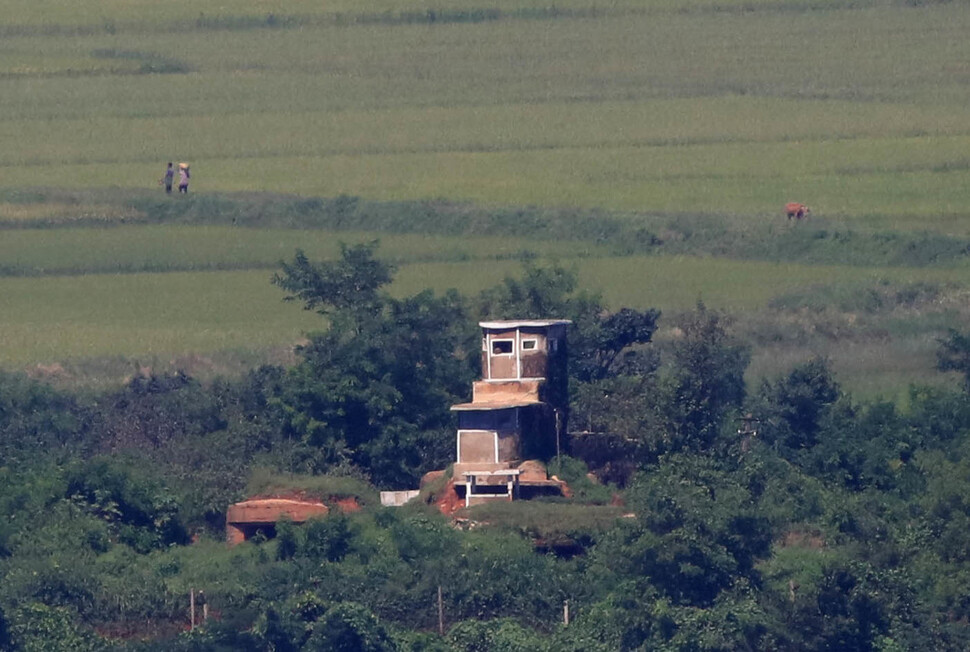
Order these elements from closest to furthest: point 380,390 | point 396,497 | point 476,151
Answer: point 396,497 < point 380,390 < point 476,151

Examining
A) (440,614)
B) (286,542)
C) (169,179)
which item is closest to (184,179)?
(169,179)

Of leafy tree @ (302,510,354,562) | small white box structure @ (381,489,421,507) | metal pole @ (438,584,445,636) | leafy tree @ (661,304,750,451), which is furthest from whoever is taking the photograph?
small white box structure @ (381,489,421,507)

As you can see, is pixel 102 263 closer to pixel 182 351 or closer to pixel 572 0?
pixel 182 351

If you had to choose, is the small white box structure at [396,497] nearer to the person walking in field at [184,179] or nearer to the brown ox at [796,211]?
the brown ox at [796,211]

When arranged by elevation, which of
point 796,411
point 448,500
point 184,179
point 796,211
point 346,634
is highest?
point 184,179

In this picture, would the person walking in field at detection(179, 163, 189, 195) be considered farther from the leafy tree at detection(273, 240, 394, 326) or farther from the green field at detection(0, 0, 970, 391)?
the leafy tree at detection(273, 240, 394, 326)

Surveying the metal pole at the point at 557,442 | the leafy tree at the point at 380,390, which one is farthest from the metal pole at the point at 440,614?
the leafy tree at the point at 380,390

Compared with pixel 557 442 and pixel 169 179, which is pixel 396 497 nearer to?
pixel 557 442

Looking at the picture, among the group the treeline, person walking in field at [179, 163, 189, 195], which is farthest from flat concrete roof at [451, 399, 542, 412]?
person walking in field at [179, 163, 189, 195]
